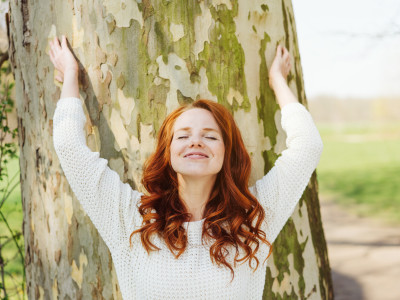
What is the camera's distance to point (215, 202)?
1816 mm

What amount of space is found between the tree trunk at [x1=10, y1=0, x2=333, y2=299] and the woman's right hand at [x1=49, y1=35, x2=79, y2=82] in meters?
0.04

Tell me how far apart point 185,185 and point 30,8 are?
44.7 inches

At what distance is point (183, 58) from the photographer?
72.2 inches

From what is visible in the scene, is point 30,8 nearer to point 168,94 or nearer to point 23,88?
point 23,88

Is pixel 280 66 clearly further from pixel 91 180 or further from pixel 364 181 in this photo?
pixel 364 181

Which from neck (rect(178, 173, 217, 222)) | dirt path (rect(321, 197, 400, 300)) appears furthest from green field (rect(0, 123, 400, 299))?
neck (rect(178, 173, 217, 222))

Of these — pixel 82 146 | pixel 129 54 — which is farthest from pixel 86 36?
pixel 82 146

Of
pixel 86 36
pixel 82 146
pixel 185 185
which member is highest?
pixel 86 36

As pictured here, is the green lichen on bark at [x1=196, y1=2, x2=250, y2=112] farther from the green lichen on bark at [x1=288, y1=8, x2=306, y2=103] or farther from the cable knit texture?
the green lichen on bark at [x1=288, y1=8, x2=306, y2=103]

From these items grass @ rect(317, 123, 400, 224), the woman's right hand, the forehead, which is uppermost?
grass @ rect(317, 123, 400, 224)

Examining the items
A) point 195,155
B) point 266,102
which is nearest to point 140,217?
point 195,155

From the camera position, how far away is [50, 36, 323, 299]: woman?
5.43ft

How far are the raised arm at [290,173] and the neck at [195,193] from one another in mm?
205

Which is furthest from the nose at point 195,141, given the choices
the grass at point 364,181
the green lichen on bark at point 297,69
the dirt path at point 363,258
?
the grass at point 364,181
